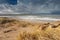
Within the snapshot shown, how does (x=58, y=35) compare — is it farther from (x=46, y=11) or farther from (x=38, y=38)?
(x=46, y=11)

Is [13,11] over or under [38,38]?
under

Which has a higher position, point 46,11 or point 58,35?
point 58,35

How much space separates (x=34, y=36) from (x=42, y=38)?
0.54m

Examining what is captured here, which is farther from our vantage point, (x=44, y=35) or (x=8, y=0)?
(x=8, y=0)

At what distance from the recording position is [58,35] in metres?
10.9

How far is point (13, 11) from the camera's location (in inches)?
1483

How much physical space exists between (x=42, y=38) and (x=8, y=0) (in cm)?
2351

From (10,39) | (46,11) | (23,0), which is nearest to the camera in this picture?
(10,39)

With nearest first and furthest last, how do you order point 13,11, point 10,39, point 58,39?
point 58,39
point 10,39
point 13,11

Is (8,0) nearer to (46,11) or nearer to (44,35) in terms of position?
(46,11)

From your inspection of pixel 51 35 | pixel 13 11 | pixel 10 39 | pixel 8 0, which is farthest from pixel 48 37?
pixel 13 11

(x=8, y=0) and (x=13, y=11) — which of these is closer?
(x=8, y=0)

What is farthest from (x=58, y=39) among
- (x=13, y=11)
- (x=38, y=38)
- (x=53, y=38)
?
(x=13, y=11)

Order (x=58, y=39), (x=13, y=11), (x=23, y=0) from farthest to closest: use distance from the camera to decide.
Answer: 1. (x=13, y=11)
2. (x=23, y=0)
3. (x=58, y=39)
